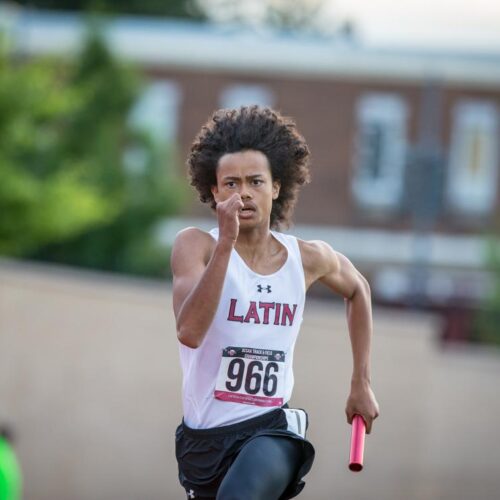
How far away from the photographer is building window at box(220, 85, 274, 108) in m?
29.6

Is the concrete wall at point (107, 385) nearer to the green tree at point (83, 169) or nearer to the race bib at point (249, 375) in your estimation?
the green tree at point (83, 169)

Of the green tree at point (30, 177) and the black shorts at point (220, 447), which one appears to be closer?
the black shorts at point (220, 447)

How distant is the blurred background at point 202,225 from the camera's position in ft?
50.5

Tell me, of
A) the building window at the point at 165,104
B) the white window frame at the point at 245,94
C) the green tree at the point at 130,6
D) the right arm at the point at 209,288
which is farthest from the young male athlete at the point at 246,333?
the green tree at the point at 130,6

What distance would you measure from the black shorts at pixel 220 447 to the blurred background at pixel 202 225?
4.23ft

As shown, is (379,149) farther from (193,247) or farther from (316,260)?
(193,247)

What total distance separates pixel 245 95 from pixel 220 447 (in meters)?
24.1

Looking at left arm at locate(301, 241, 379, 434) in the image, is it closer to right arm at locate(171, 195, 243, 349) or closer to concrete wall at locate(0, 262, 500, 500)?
right arm at locate(171, 195, 243, 349)

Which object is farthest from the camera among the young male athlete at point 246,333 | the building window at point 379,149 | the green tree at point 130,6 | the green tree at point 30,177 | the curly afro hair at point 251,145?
the green tree at point 130,6

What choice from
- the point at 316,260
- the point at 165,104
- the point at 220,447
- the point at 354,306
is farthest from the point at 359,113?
the point at 220,447

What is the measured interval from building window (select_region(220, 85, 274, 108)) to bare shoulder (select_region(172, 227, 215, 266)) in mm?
23710

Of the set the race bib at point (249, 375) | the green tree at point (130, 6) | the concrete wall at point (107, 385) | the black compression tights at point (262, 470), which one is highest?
the green tree at point (130, 6)

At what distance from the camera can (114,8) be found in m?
41.0

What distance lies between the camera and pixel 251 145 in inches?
238
